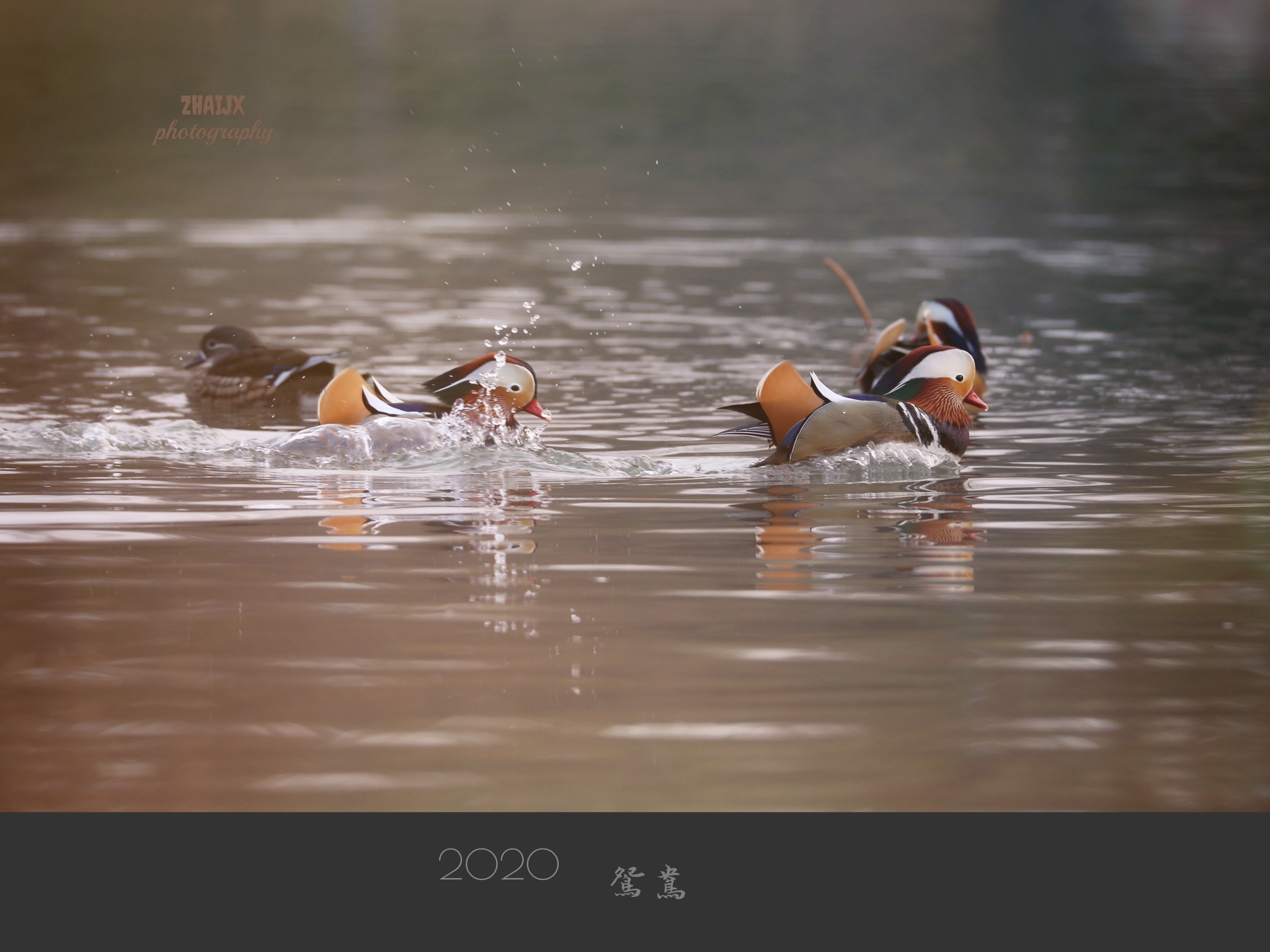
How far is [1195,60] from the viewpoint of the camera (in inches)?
2196

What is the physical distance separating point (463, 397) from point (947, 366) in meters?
2.84

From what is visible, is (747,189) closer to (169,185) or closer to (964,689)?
(169,185)

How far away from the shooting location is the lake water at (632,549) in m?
4.80

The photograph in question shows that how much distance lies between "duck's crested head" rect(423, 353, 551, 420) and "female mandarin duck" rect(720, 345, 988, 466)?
54.8 inches

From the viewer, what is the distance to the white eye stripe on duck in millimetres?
9438

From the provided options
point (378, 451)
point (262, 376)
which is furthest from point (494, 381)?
point (262, 376)

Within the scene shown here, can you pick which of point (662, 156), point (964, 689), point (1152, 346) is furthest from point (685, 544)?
point (662, 156)

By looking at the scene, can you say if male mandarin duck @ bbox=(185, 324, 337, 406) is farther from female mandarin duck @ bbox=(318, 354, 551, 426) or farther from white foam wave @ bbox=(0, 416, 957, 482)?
female mandarin duck @ bbox=(318, 354, 551, 426)

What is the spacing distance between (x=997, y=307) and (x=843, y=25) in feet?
144

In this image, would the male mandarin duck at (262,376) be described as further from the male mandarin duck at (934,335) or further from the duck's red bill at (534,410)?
the male mandarin duck at (934,335)

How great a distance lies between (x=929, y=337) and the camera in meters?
12.1

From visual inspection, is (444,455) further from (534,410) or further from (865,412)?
(865,412)

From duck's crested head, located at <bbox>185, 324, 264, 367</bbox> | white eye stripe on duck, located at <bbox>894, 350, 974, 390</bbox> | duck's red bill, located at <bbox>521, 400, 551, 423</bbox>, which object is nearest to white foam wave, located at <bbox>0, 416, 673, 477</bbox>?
duck's red bill, located at <bbox>521, 400, 551, 423</bbox>

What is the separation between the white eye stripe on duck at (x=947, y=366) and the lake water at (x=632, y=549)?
54 cm
